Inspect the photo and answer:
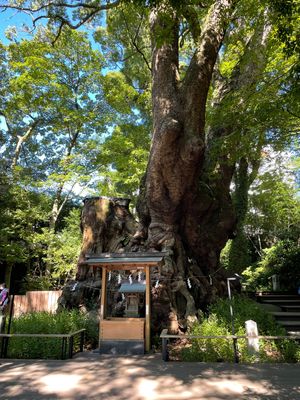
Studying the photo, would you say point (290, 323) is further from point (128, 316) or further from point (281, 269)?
point (281, 269)

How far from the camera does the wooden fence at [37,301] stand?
14.3 m

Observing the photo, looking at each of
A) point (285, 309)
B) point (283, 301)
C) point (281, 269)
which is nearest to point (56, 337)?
point (285, 309)

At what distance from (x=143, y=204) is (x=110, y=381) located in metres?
6.53

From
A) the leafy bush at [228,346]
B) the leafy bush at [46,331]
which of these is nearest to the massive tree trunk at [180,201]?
the leafy bush at [228,346]

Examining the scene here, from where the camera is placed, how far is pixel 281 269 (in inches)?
684

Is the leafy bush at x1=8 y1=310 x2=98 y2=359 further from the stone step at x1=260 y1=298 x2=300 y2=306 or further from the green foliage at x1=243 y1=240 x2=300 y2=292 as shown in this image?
the green foliage at x1=243 y1=240 x2=300 y2=292

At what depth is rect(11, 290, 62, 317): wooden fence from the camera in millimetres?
14320

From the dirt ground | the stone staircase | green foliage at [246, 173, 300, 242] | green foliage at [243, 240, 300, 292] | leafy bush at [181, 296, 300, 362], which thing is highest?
green foliage at [246, 173, 300, 242]

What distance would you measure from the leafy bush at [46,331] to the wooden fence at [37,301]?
5.27m

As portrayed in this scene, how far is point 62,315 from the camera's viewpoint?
8.80m

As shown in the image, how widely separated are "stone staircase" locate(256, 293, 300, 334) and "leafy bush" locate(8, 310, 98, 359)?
507cm

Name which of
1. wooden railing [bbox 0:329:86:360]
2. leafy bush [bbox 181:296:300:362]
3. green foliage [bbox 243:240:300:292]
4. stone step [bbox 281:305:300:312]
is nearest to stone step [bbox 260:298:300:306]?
stone step [bbox 281:305:300:312]

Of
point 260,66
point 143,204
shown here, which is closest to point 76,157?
point 143,204

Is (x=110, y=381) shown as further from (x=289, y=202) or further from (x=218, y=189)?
(x=289, y=202)
